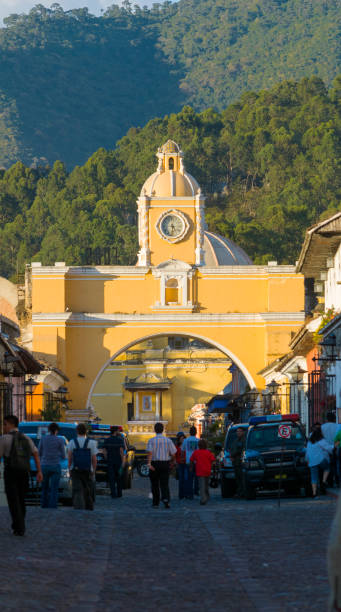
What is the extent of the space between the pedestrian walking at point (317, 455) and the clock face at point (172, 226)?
34262 millimetres

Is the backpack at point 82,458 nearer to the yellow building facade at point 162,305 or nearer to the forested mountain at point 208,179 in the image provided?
the yellow building facade at point 162,305

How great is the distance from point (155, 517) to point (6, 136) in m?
151

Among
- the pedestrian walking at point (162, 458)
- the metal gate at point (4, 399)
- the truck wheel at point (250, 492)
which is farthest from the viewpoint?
the metal gate at point (4, 399)

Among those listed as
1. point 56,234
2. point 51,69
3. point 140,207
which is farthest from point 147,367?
point 51,69

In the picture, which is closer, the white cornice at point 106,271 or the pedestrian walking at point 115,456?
the pedestrian walking at point 115,456

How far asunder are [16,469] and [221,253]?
182 feet

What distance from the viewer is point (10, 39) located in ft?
620

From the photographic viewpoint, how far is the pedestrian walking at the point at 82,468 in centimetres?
2011

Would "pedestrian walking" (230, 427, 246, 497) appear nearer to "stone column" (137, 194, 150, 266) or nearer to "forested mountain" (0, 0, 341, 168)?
"stone column" (137, 194, 150, 266)

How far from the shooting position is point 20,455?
14.9 metres

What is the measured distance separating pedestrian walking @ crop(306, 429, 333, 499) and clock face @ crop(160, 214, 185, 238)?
112ft

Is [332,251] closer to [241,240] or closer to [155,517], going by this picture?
[155,517]

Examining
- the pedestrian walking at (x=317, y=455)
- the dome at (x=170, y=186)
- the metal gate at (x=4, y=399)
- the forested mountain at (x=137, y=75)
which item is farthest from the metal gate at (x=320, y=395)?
the forested mountain at (x=137, y=75)

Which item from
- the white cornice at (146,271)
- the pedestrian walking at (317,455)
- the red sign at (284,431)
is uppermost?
the white cornice at (146,271)
